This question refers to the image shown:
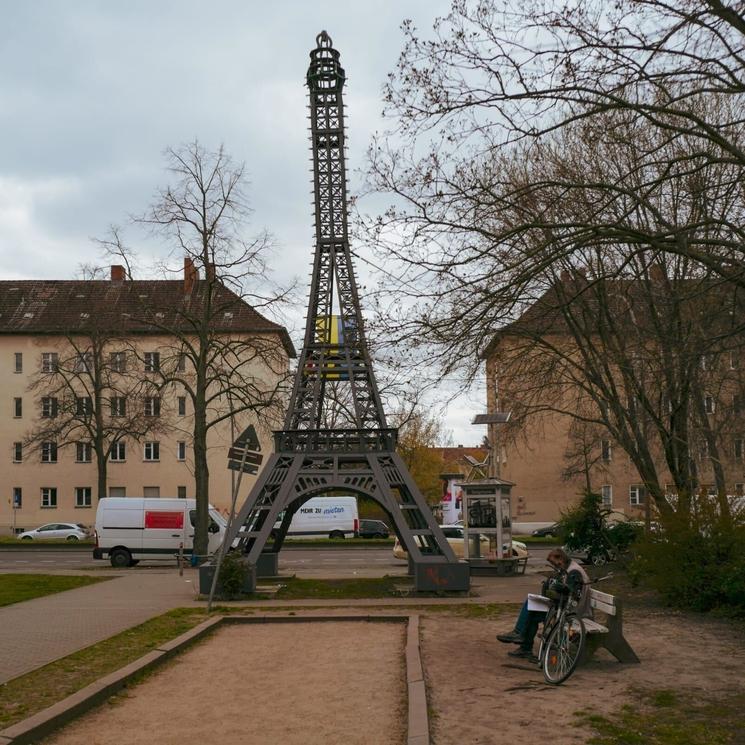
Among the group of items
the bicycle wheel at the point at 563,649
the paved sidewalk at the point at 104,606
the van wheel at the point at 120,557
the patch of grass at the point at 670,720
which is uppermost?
the bicycle wheel at the point at 563,649

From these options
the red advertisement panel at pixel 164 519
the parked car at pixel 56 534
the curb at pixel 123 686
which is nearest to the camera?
the curb at pixel 123 686

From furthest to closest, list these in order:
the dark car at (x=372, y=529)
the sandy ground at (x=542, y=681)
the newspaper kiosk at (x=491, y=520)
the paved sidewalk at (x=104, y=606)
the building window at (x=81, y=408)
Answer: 1. the dark car at (x=372, y=529)
2. the building window at (x=81, y=408)
3. the newspaper kiosk at (x=491, y=520)
4. the paved sidewalk at (x=104, y=606)
5. the sandy ground at (x=542, y=681)

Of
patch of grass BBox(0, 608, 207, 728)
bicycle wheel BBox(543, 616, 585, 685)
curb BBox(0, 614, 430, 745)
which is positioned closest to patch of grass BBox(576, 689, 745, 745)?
bicycle wheel BBox(543, 616, 585, 685)

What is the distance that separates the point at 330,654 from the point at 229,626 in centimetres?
388

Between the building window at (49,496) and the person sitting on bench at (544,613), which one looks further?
the building window at (49,496)

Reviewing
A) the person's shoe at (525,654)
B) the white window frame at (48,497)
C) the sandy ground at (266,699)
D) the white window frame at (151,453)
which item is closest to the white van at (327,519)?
the white window frame at (151,453)

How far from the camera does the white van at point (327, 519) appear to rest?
2140 inches

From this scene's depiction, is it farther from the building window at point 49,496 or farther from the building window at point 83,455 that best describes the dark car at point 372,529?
the building window at point 49,496

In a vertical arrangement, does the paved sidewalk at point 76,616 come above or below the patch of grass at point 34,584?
above

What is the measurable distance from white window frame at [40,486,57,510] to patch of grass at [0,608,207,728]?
5417 centimetres

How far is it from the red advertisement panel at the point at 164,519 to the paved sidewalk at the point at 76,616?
314 inches

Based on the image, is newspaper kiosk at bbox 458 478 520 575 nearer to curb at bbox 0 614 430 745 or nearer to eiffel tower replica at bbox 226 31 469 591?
eiffel tower replica at bbox 226 31 469 591

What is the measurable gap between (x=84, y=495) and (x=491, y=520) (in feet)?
149

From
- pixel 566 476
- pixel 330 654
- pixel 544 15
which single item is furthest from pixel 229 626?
pixel 566 476
